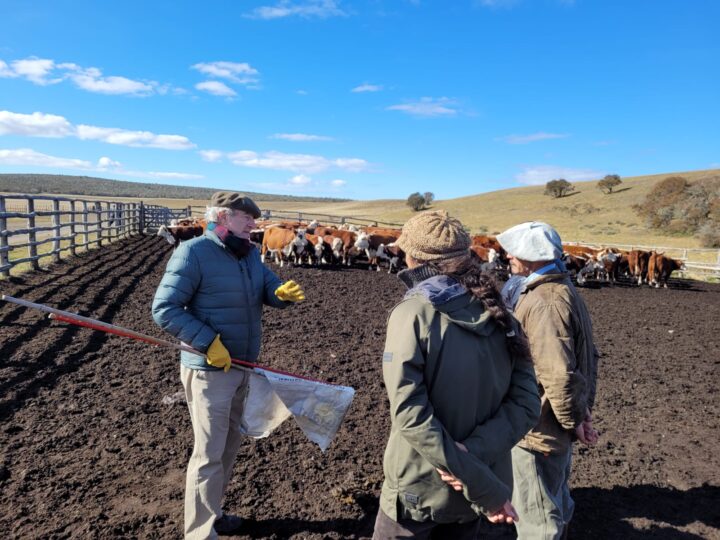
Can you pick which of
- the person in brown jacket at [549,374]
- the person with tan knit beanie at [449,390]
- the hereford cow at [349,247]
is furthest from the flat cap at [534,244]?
the hereford cow at [349,247]

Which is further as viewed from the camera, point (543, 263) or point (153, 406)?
point (153, 406)

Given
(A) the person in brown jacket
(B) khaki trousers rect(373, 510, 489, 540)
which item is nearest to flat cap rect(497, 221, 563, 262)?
(A) the person in brown jacket

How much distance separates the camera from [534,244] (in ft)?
8.62

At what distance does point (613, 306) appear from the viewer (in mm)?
12211

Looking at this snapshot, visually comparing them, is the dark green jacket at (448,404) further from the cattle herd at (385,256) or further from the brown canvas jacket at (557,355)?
the cattle herd at (385,256)

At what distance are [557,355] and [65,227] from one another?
3383 centimetres

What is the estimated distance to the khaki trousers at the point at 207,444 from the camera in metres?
2.82

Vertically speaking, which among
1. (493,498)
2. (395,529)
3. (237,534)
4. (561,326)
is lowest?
(237,534)

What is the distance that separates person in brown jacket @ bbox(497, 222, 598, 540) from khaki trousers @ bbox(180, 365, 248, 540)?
1736 mm

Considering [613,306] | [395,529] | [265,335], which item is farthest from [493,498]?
[613,306]

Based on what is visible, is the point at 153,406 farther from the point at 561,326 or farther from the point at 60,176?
the point at 60,176

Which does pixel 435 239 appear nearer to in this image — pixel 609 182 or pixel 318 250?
pixel 318 250

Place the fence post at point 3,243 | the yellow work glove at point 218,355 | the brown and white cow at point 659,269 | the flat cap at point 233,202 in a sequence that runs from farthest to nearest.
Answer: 1. the brown and white cow at point 659,269
2. the fence post at point 3,243
3. the flat cap at point 233,202
4. the yellow work glove at point 218,355

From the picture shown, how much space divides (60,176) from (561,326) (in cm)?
18904
